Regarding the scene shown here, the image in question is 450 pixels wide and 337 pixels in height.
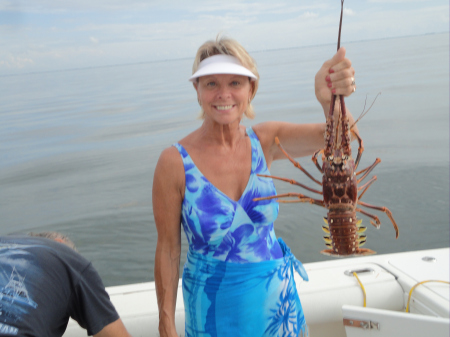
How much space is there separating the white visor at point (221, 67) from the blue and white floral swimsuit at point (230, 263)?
1.15ft

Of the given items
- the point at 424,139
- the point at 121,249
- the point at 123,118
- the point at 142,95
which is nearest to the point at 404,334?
the point at 121,249

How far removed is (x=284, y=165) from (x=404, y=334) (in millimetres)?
6654

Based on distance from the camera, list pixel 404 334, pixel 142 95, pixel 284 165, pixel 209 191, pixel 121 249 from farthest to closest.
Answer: pixel 142 95
pixel 284 165
pixel 121 249
pixel 404 334
pixel 209 191

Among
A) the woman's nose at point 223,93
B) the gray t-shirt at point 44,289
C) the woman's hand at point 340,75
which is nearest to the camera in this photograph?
the gray t-shirt at point 44,289

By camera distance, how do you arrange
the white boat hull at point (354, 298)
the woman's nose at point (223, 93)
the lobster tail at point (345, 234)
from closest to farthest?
the woman's nose at point (223, 93)
the lobster tail at point (345, 234)
the white boat hull at point (354, 298)

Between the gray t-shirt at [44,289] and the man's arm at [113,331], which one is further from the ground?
the gray t-shirt at [44,289]

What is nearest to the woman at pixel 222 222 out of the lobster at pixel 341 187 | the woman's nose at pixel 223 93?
the woman's nose at pixel 223 93

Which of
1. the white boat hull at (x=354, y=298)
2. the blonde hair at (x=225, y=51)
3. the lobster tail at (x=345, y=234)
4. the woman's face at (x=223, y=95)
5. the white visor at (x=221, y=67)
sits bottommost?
the white boat hull at (x=354, y=298)

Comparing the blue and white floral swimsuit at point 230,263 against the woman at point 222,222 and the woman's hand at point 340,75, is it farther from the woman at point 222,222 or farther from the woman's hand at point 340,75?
the woman's hand at point 340,75

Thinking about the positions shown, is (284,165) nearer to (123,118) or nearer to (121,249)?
(121,249)

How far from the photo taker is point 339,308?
9.46ft

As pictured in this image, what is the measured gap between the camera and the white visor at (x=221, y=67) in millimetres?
1789

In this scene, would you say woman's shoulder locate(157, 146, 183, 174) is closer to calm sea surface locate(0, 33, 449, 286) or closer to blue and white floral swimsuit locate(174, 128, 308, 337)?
blue and white floral swimsuit locate(174, 128, 308, 337)

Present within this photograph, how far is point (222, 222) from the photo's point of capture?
1.88 m
